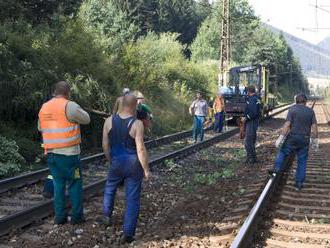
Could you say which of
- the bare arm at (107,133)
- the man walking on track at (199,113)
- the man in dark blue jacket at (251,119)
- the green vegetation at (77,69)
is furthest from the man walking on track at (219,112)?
the bare arm at (107,133)

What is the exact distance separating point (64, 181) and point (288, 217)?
10.5 feet

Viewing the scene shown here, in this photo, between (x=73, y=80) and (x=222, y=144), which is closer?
(x=73, y=80)

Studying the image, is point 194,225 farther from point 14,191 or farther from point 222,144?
point 222,144

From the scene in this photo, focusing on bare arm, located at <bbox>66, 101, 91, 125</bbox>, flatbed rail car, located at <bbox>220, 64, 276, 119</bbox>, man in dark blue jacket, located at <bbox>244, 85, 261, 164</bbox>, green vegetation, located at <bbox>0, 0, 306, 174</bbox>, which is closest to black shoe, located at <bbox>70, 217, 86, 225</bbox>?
bare arm, located at <bbox>66, 101, 91, 125</bbox>

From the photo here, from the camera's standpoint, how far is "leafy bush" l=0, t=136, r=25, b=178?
11625 millimetres

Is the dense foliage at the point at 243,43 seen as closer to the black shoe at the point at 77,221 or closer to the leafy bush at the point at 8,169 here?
the leafy bush at the point at 8,169

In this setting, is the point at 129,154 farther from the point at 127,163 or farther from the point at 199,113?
the point at 199,113

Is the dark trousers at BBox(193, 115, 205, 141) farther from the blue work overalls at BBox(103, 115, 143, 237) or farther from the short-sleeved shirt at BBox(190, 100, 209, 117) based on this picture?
the blue work overalls at BBox(103, 115, 143, 237)

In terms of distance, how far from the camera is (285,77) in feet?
368

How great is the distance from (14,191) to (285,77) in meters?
106

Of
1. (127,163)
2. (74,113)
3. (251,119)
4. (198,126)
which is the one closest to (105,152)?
(127,163)

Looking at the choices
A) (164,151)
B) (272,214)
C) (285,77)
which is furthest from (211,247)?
(285,77)

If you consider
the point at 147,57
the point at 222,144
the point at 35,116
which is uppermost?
the point at 147,57

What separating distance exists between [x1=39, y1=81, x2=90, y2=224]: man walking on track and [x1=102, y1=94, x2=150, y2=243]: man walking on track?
66 cm
